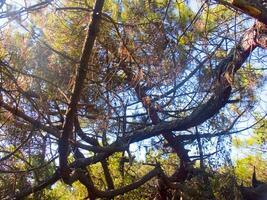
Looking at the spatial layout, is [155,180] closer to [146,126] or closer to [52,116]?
[146,126]

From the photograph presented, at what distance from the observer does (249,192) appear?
2.99 meters

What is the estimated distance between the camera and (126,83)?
8.22 feet

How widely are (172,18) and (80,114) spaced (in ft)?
2.86

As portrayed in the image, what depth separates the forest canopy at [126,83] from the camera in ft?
7.17

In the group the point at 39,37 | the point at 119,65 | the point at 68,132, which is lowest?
the point at 68,132

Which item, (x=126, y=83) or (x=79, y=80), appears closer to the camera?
(x=79, y=80)

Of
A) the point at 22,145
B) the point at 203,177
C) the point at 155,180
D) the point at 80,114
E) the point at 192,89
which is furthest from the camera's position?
the point at 155,180

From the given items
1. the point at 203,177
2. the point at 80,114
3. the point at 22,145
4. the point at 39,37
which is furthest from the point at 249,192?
the point at 39,37

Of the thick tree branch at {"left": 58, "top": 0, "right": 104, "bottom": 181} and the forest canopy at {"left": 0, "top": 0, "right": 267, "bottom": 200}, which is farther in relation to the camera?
the forest canopy at {"left": 0, "top": 0, "right": 267, "bottom": 200}

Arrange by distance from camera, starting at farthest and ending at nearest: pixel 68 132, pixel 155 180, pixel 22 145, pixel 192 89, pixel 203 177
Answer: pixel 155 180 < pixel 203 177 < pixel 192 89 < pixel 22 145 < pixel 68 132

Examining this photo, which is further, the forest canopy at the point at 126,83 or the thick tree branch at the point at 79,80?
the forest canopy at the point at 126,83

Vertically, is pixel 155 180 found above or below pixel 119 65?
below

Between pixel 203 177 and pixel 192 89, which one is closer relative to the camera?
pixel 192 89

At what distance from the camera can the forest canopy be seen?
218 centimetres
